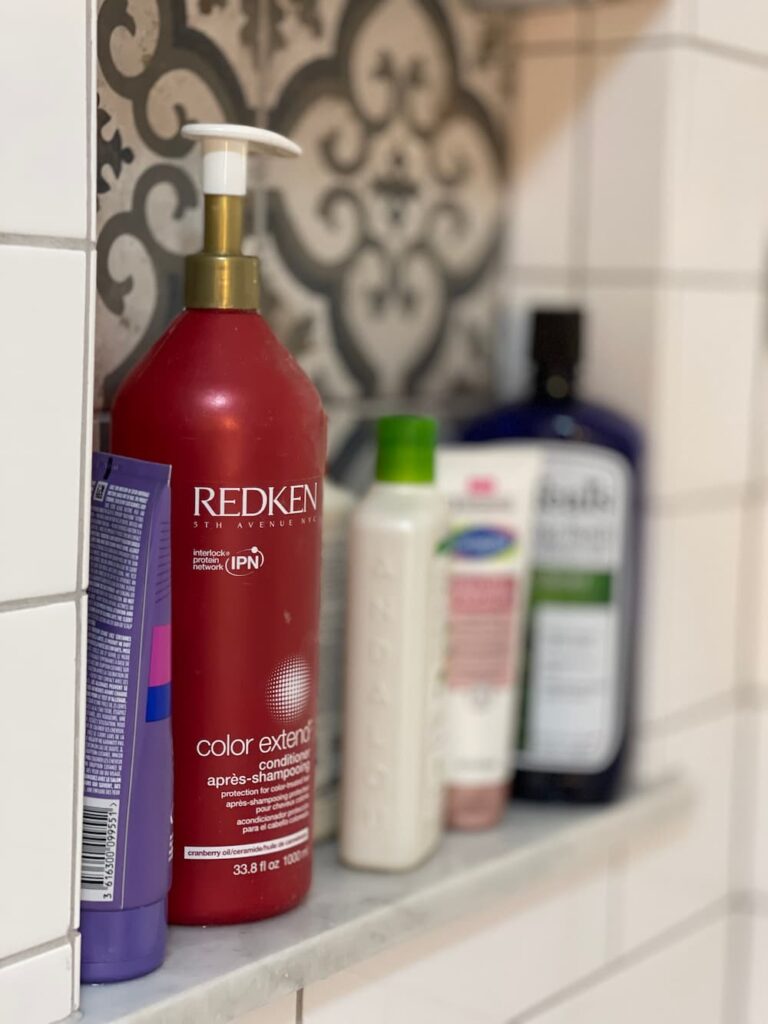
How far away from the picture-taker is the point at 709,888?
0.91 metres

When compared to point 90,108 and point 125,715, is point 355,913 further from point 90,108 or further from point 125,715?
point 90,108

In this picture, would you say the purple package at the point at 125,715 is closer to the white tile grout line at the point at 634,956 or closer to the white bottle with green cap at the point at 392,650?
the white bottle with green cap at the point at 392,650

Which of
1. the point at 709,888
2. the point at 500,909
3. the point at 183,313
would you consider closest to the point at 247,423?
the point at 183,313

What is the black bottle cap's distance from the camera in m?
0.80

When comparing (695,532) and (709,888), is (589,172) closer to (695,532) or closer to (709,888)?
(695,532)

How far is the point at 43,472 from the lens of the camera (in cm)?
48

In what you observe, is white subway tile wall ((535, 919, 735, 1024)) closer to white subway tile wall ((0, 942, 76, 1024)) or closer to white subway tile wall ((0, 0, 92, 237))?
white subway tile wall ((0, 942, 76, 1024))

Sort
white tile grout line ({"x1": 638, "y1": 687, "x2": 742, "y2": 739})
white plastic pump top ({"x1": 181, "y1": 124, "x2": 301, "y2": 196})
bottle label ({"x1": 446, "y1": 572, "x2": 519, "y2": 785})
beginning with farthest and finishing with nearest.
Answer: white tile grout line ({"x1": 638, "y1": 687, "x2": 742, "y2": 739}), bottle label ({"x1": 446, "y1": 572, "x2": 519, "y2": 785}), white plastic pump top ({"x1": 181, "y1": 124, "x2": 301, "y2": 196})

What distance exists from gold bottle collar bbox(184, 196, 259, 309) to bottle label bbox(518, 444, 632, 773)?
260mm

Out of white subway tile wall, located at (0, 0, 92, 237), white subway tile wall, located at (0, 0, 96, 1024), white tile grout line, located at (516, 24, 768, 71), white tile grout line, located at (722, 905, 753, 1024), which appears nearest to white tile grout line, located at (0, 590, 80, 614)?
white subway tile wall, located at (0, 0, 96, 1024)

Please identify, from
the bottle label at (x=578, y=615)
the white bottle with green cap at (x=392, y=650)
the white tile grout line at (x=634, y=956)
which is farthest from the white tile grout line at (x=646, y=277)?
the white tile grout line at (x=634, y=956)

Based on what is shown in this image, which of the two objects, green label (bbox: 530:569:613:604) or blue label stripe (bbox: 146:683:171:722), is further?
green label (bbox: 530:569:613:604)

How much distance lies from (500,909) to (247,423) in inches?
12.2

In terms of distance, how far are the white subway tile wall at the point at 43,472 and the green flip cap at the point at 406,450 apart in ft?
0.63
